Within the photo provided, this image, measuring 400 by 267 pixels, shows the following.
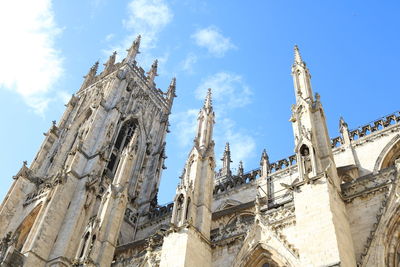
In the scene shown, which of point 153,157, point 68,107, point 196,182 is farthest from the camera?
point 68,107

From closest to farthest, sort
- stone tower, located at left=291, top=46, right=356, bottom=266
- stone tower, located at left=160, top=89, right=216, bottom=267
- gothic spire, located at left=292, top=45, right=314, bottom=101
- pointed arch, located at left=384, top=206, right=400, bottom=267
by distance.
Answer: stone tower, located at left=291, top=46, right=356, bottom=266
pointed arch, located at left=384, top=206, right=400, bottom=267
stone tower, located at left=160, top=89, right=216, bottom=267
gothic spire, located at left=292, top=45, right=314, bottom=101

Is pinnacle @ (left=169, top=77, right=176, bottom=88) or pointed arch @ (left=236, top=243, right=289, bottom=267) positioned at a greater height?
pinnacle @ (left=169, top=77, right=176, bottom=88)

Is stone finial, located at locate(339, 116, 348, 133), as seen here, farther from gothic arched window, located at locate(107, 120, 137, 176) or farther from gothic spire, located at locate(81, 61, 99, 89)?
gothic spire, located at locate(81, 61, 99, 89)

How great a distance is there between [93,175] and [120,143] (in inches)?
263

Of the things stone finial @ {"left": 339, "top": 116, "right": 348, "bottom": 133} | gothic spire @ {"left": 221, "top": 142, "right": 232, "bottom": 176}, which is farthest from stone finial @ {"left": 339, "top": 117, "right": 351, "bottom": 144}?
gothic spire @ {"left": 221, "top": 142, "right": 232, "bottom": 176}

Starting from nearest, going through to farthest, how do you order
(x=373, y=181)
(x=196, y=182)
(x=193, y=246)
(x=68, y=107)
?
(x=373, y=181) < (x=193, y=246) < (x=196, y=182) < (x=68, y=107)

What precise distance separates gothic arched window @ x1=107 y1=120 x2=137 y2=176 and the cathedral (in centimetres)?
9

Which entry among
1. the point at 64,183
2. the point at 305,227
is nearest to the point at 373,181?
the point at 305,227

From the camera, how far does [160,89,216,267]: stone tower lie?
12.1 m

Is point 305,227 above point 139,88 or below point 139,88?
below

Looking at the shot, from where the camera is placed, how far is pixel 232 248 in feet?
40.7

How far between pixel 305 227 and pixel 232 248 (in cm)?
287

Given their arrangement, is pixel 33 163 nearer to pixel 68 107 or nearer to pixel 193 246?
pixel 68 107

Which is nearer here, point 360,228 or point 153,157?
point 360,228
